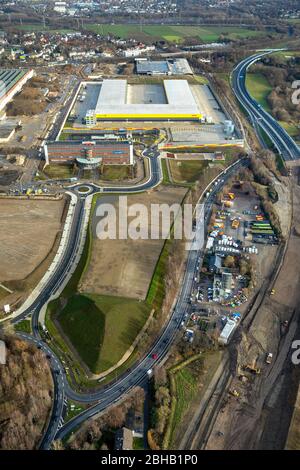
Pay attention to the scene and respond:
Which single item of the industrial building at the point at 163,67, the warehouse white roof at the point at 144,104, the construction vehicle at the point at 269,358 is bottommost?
the construction vehicle at the point at 269,358

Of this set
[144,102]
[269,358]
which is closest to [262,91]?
[144,102]

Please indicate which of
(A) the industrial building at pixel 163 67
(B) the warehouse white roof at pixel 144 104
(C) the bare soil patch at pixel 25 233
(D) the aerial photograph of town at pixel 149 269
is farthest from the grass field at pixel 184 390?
(A) the industrial building at pixel 163 67

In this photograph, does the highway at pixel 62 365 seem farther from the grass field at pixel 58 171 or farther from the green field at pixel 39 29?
the green field at pixel 39 29

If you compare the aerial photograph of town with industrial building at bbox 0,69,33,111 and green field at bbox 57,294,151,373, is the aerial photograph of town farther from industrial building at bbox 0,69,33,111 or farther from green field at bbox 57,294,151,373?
industrial building at bbox 0,69,33,111

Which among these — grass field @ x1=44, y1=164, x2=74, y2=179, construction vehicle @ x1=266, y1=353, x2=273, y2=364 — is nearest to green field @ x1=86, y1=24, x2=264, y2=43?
grass field @ x1=44, y1=164, x2=74, y2=179

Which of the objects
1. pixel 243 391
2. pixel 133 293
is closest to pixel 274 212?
pixel 133 293

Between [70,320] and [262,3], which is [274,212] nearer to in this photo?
[70,320]
